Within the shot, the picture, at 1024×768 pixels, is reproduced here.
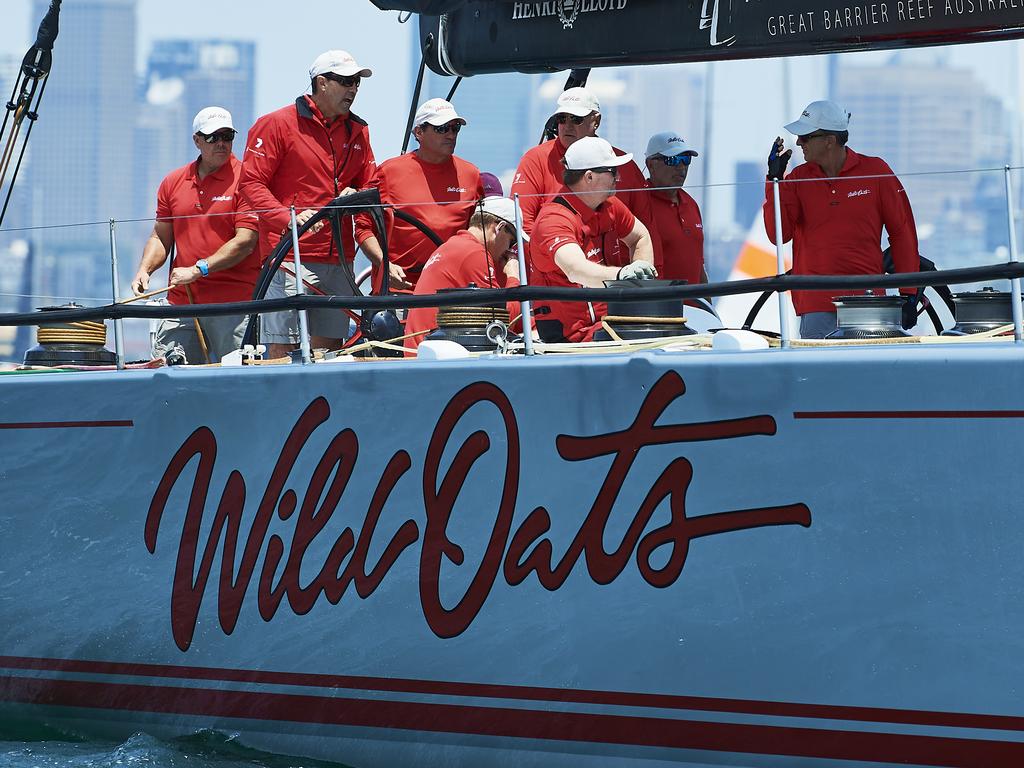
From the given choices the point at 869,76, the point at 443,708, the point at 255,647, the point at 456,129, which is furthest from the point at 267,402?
the point at 869,76

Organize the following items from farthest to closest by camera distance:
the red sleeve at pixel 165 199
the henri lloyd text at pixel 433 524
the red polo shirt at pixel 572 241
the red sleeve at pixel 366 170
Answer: the red sleeve at pixel 165 199 → the red sleeve at pixel 366 170 → the red polo shirt at pixel 572 241 → the henri lloyd text at pixel 433 524

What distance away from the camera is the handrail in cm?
384

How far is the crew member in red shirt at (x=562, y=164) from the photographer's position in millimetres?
5395

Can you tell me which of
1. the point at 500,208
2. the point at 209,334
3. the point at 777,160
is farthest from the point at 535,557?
the point at 209,334

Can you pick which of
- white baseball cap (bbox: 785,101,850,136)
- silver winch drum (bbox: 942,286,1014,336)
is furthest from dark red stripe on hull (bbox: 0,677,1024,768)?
white baseball cap (bbox: 785,101,850,136)

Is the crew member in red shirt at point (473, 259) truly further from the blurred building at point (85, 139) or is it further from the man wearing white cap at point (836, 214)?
the blurred building at point (85, 139)

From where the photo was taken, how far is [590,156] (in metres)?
4.71

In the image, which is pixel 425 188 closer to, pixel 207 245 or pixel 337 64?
pixel 337 64

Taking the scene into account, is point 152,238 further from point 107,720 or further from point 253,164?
point 107,720

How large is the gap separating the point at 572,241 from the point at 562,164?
2.98 ft

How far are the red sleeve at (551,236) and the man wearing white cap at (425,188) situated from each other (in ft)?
2.61

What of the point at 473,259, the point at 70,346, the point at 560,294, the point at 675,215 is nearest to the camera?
the point at 560,294

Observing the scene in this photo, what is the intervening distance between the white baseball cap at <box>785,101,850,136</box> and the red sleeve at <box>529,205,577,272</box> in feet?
2.98

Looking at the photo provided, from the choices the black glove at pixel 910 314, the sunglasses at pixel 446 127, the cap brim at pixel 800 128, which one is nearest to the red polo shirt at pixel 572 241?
the cap brim at pixel 800 128
